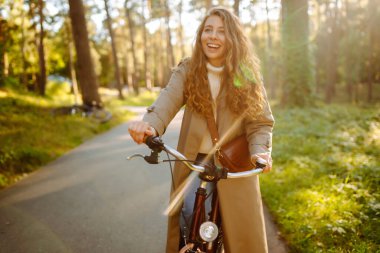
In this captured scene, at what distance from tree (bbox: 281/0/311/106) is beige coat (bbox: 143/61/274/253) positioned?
12392mm

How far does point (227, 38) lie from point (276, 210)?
3.00 m

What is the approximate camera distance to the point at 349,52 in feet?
118

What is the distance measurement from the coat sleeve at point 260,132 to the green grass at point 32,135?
17.0 ft

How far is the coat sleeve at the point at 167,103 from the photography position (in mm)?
2199

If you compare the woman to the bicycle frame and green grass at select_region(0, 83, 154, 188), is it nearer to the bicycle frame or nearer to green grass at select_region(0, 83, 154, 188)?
the bicycle frame

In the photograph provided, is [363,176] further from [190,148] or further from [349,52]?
[349,52]

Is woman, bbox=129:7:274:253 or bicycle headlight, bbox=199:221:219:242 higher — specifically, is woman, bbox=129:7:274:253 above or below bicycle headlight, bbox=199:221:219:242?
above

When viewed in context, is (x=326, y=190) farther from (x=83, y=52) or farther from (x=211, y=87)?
(x=83, y=52)

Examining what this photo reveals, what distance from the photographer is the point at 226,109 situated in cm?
248

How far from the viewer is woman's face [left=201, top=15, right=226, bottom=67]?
98.0 inches

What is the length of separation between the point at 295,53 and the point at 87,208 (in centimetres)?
1198

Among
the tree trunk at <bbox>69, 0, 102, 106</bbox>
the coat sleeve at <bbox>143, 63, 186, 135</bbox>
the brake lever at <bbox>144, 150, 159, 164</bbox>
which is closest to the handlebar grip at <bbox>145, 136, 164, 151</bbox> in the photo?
the brake lever at <bbox>144, 150, 159, 164</bbox>

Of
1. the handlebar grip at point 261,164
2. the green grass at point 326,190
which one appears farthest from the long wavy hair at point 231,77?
the green grass at point 326,190

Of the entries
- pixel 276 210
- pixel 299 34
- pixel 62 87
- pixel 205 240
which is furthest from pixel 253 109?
pixel 62 87
